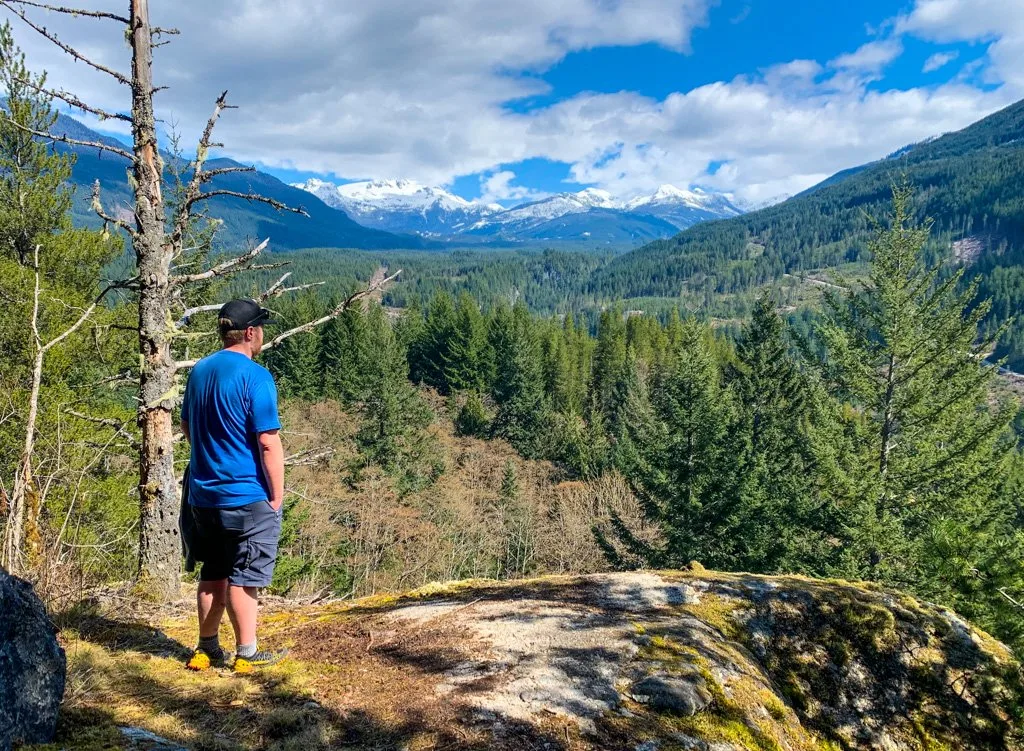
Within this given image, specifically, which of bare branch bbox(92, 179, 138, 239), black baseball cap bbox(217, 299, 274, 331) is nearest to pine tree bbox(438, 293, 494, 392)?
bare branch bbox(92, 179, 138, 239)

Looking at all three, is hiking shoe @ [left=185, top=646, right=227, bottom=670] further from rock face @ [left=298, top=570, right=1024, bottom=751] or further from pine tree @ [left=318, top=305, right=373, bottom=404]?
pine tree @ [left=318, top=305, right=373, bottom=404]

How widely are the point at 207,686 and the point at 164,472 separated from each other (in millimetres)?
2664

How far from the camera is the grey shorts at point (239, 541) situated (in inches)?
129

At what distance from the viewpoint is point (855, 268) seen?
198 metres

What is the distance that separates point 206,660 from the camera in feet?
11.2

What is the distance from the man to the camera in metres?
3.23

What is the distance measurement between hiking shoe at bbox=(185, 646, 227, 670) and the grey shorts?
46 cm

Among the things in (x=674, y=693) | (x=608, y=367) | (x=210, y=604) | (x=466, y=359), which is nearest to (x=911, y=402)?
(x=674, y=693)

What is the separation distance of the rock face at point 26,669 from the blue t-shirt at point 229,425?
92cm

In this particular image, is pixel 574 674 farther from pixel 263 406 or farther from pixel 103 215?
pixel 103 215

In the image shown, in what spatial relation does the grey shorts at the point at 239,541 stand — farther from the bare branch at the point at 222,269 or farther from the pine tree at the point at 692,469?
the pine tree at the point at 692,469

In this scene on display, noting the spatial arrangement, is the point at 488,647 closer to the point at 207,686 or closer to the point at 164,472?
the point at 207,686

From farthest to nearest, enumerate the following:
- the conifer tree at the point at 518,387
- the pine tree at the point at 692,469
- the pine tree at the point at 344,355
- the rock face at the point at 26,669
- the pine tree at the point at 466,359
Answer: the pine tree at the point at 466,359, the pine tree at the point at 344,355, the conifer tree at the point at 518,387, the pine tree at the point at 692,469, the rock face at the point at 26,669

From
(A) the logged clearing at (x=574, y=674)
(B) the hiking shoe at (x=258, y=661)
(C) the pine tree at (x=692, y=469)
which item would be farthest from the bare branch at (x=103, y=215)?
(C) the pine tree at (x=692, y=469)
